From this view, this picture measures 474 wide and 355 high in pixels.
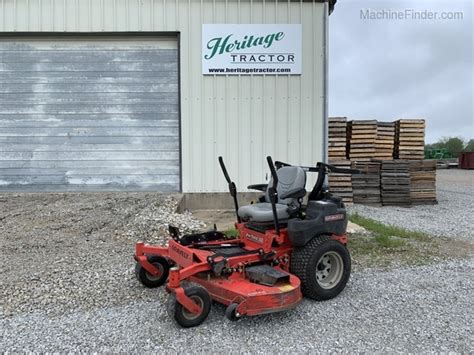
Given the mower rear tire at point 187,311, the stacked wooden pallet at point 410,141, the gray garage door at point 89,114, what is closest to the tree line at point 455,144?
the stacked wooden pallet at point 410,141

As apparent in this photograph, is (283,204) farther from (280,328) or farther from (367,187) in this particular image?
(367,187)

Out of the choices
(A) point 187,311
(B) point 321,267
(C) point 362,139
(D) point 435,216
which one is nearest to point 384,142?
(C) point 362,139

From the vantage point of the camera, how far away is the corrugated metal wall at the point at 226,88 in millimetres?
9281

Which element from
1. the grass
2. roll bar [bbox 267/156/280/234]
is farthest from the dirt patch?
the grass

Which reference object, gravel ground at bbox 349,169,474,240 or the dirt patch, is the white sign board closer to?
the dirt patch

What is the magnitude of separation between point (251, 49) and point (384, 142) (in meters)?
4.50

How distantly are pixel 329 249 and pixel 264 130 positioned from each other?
560cm

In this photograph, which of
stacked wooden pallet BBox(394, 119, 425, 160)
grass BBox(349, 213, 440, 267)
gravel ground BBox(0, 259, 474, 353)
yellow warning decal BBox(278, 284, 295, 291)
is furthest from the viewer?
stacked wooden pallet BBox(394, 119, 425, 160)

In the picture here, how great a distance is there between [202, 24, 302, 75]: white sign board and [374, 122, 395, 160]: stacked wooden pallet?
3259 mm

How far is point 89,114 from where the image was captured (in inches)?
381

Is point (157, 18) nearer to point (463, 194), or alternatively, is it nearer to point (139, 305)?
point (139, 305)

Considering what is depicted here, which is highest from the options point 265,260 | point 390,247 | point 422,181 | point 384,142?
point 384,142

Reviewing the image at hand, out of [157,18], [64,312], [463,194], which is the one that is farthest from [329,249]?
[463,194]

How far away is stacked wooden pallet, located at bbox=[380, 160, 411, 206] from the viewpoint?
10.7m
